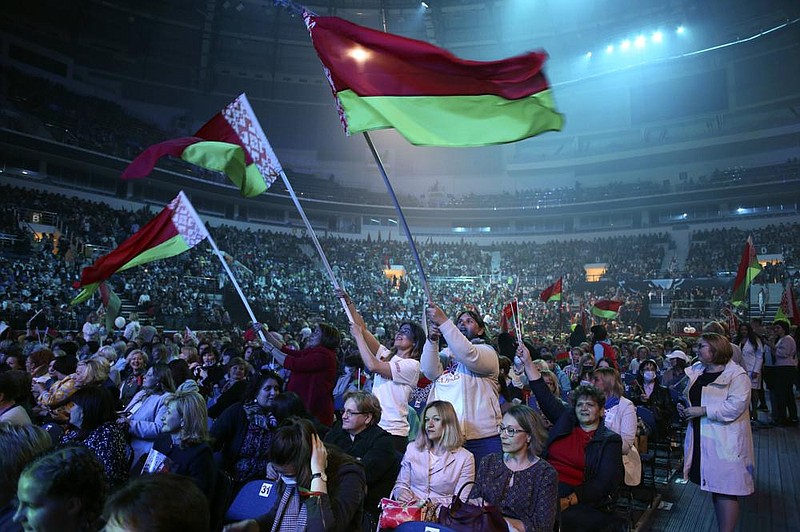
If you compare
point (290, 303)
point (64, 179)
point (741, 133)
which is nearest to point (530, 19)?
point (741, 133)

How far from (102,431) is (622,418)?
13.4 ft

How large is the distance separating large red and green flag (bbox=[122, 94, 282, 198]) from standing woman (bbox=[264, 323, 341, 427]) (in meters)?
1.84

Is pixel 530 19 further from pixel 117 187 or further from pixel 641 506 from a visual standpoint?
pixel 641 506

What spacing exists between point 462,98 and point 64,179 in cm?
3019

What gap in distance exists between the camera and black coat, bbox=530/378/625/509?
3938mm

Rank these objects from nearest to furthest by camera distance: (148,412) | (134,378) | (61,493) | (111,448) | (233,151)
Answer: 1. (61,493)
2. (111,448)
3. (148,412)
4. (233,151)
5. (134,378)

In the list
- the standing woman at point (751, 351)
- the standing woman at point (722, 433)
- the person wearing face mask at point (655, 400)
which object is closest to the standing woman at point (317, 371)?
the standing woman at point (722, 433)

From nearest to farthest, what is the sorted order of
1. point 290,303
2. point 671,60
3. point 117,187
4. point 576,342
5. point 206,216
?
point 576,342 < point 290,303 < point 117,187 < point 206,216 < point 671,60

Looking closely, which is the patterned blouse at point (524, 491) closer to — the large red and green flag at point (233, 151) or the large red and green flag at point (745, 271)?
the large red and green flag at point (233, 151)

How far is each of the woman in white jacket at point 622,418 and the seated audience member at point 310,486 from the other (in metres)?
2.60

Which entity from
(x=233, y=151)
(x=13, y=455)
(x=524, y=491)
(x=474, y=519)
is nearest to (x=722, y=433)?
(x=524, y=491)

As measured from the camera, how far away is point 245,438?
13.8 ft

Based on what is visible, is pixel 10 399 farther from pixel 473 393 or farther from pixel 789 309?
pixel 789 309

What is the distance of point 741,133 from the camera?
122ft
